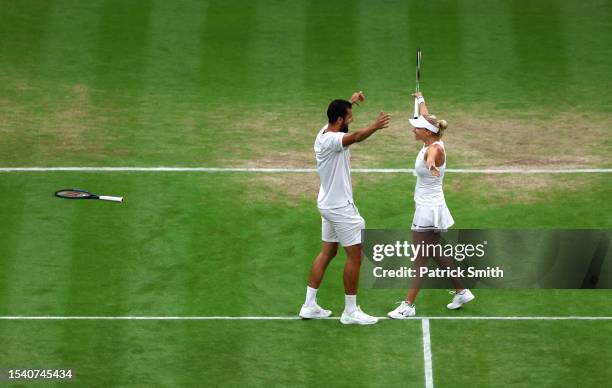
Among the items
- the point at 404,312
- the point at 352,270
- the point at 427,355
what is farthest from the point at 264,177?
the point at 427,355

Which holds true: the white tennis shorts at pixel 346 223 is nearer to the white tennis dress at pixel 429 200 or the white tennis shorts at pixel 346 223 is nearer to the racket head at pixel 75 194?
the white tennis dress at pixel 429 200

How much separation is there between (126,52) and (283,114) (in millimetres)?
3486

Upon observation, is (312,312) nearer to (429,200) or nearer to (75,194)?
(429,200)

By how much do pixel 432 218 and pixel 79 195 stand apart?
508 cm

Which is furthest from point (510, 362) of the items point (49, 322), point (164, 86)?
point (164, 86)

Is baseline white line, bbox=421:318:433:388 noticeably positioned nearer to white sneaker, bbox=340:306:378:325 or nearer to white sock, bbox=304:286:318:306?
Answer: white sneaker, bbox=340:306:378:325

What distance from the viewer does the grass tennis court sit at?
1450cm

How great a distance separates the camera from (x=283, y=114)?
68.7 ft

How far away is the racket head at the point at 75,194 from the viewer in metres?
17.4


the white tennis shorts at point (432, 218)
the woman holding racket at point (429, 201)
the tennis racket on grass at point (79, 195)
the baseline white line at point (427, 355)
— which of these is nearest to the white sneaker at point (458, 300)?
the woman holding racket at point (429, 201)

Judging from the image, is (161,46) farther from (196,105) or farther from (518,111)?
(518,111)

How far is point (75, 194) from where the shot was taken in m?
17.6

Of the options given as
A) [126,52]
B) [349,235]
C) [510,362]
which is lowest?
[510,362]

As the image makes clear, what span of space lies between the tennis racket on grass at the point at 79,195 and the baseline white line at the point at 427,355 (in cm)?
456
